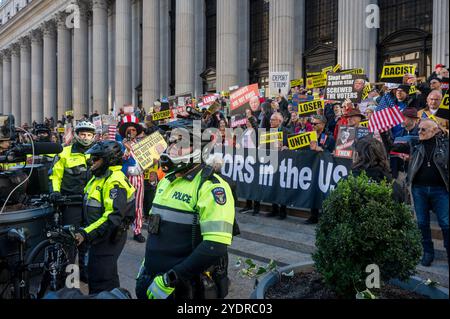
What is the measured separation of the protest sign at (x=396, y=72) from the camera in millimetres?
9023

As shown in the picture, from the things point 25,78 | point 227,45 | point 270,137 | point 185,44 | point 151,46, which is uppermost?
point 25,78

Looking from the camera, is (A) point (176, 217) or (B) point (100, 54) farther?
(B) point (100, 54)

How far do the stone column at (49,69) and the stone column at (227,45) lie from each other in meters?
26.4

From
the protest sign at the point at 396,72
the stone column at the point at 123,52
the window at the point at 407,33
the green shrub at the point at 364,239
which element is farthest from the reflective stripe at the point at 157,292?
the stone column at the point at 123,52

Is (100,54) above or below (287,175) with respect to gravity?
above

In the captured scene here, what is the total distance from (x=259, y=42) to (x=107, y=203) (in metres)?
19.6

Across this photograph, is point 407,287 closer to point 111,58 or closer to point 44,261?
point 44,261

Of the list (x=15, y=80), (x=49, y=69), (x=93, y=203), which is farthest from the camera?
(x=15, y=80)

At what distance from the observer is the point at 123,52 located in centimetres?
2775

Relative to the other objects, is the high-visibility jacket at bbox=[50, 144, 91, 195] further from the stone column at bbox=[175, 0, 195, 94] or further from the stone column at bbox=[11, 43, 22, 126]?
the stone column at bbox=[11, 43, 22, 126]

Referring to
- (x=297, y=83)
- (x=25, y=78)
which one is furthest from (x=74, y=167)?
(x=25, y=78)

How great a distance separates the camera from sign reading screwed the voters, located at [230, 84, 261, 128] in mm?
11273

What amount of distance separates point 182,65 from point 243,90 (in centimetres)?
1148
